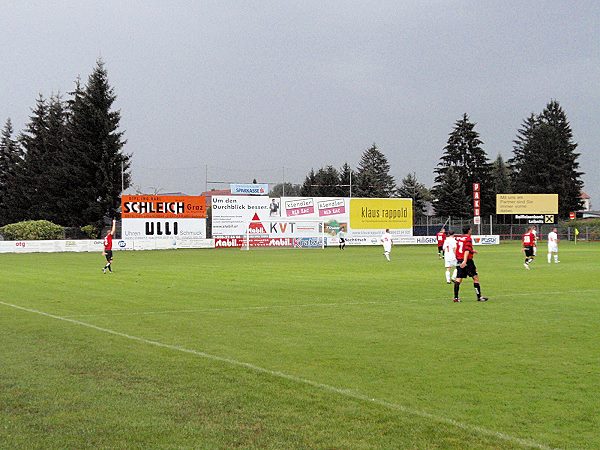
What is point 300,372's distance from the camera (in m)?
9.40

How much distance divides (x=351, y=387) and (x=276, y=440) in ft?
7.13

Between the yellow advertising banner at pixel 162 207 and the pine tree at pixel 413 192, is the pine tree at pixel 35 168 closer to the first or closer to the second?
the yellow advertising banner at pixel 162 207

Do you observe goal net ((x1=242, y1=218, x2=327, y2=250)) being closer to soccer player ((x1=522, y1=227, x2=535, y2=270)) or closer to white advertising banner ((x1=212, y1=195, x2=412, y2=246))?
white advertising banner ((x1=212, y1=195, x2=412, y2=246))

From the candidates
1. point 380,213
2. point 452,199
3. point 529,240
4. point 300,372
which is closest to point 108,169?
point 380,213

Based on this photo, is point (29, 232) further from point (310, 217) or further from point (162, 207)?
point (310, 217)

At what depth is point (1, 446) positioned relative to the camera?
6273mm

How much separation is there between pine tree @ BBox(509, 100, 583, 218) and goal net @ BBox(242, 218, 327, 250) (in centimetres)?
5369

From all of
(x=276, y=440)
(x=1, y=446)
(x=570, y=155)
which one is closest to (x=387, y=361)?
(x=276, y=440)

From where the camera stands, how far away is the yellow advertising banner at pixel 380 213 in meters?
74.8

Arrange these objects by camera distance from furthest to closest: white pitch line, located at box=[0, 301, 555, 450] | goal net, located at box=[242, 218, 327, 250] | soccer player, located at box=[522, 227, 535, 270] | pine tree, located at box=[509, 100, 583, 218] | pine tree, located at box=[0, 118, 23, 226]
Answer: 1. pine tree, located at box=[509, 100, 583, 218]
2. pine tree, located at box=[0, 118, 23, 226]
3. goal net, located at box=[242, 218, 327, 250]
4. soccer player, located at box=[522, 227, 535, 270]
5. white pitch line, located at box=[0, 301, 555, 450]

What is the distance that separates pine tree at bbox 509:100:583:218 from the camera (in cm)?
11250

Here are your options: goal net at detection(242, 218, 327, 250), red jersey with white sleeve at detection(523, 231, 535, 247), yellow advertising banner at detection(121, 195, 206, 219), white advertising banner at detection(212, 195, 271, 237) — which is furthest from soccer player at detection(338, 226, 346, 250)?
red jersey with white sleeve at detection(523, 231, 535, 247)

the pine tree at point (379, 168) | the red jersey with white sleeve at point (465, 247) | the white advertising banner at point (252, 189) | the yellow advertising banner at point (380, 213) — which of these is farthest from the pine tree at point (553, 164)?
the red jersey with white sleeve at point (465, 247)

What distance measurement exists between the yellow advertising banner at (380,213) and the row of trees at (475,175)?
46.7 ft
